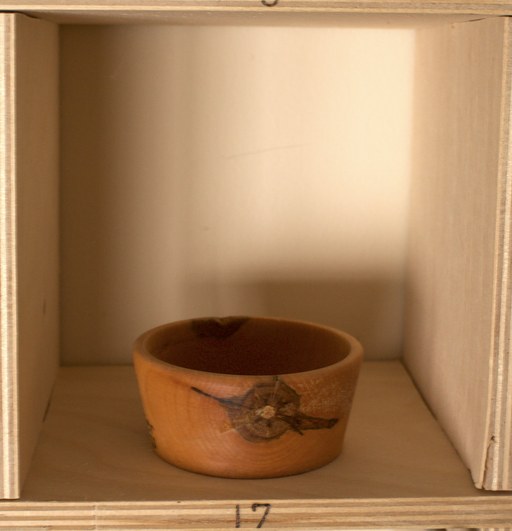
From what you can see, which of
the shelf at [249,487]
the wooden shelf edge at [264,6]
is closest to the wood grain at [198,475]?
the shelf at [249,487]

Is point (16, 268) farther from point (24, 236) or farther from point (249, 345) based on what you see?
point (249, 345)

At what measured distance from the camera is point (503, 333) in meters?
0.47

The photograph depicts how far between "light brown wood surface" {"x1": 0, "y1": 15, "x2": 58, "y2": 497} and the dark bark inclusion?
96 mm

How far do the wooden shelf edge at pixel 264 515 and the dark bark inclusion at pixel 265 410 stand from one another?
4cm

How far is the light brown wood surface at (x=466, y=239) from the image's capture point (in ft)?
1.51

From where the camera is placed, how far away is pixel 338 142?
691 millimetres

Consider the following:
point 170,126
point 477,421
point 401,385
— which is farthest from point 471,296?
point 170,126

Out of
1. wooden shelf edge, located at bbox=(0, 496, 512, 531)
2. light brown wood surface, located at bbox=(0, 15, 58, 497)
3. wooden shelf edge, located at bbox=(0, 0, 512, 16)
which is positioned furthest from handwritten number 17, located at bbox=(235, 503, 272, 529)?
wooden shelf edge, located at bbox=(0, 0, 512, 16)

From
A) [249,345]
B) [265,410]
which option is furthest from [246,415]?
[249,345]

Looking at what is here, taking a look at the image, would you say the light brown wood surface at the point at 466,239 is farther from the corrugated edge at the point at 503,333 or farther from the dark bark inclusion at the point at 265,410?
the dark bark inclusion at the point at 265,410

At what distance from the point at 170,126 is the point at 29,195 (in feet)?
0.65

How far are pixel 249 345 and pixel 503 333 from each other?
0.64ft

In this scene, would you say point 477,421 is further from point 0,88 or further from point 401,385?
point 0,88

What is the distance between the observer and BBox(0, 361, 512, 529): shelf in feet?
1.54
